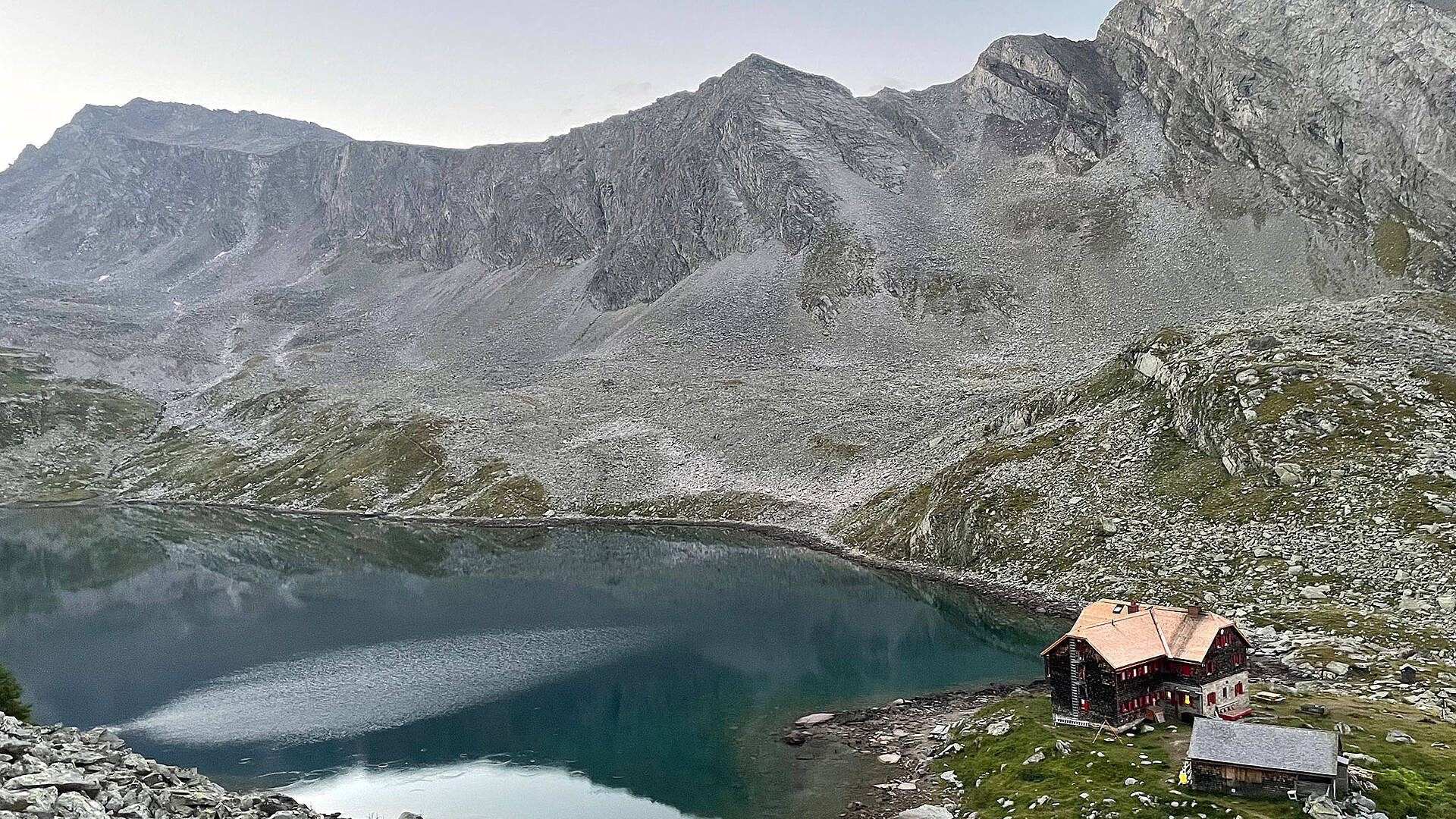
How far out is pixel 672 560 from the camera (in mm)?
101000

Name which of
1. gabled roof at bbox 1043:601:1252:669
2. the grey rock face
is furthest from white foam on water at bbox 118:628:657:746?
the grey rock face

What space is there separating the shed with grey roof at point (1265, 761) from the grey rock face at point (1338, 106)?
131573mm

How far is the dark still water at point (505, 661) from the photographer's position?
47.8m

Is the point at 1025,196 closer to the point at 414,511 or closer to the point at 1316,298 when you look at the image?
the point at 1316,298

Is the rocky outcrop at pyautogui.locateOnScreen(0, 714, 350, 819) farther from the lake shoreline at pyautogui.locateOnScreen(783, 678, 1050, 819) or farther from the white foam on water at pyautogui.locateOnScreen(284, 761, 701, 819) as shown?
the lake shoreline at pyautogui.locateOnScreen(783, 678, 1050, 819)

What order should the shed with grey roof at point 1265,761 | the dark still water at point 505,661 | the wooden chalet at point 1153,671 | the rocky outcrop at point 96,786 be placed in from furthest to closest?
1. the dark still water at point 505,661
2. the wooden chalet at point 1153,671
3. the shed with grey roof at point 1265,761
4. the rocky outcrop at point 96,786

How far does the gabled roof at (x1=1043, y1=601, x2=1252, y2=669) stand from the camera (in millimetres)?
43344

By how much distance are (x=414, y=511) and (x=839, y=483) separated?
62.0 m

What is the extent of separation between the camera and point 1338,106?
154 m

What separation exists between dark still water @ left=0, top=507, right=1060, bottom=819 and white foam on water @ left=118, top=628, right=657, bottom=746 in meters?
0.24

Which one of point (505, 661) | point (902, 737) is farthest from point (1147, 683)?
point (505, 661)

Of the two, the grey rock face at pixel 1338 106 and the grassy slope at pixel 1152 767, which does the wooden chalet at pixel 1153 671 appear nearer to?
the grassy slope at pixel 1152 767

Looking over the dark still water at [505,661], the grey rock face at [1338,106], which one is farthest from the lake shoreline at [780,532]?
the grey rock face at [1338,106]

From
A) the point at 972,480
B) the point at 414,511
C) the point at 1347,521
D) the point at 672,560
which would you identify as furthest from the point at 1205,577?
the point at 414,511
